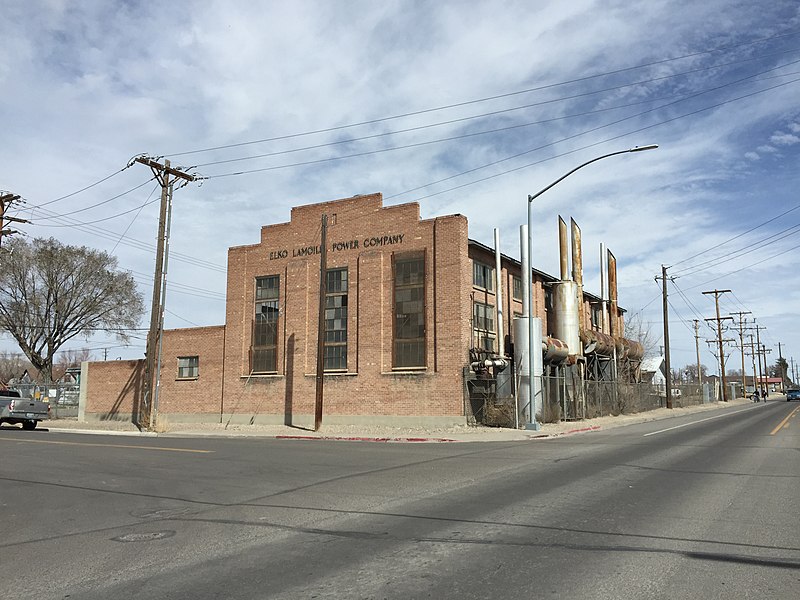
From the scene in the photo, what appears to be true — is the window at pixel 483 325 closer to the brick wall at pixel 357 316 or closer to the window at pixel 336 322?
the brick wall at pixel 357 316

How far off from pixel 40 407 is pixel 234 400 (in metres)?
8.91

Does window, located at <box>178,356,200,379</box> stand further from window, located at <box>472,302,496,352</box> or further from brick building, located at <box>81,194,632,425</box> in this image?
window, located at <box>472,302,496,352</box>

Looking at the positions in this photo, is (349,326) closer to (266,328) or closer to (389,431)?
(266,328)

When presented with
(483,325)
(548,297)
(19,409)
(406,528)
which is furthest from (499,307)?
(406,528)

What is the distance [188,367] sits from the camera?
3609 cm

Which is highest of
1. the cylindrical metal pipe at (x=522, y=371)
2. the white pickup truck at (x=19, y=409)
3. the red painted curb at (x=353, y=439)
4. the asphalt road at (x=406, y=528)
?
the cylindrical metal pipe at (x=522, y=371)

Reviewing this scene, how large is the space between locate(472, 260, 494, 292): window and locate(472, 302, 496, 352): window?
98 centimetres

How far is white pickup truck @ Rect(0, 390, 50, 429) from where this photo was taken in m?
28.3

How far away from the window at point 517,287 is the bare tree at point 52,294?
31.3 m

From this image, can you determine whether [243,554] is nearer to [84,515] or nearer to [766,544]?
[84,515]

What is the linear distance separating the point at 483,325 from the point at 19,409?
21.3 metres

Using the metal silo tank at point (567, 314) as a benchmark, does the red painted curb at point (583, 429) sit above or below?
below

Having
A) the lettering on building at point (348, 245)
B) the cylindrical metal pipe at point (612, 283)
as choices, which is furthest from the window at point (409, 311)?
the cylindrical metal pipe at point (612, 283)

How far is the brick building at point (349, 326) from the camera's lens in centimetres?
2880
